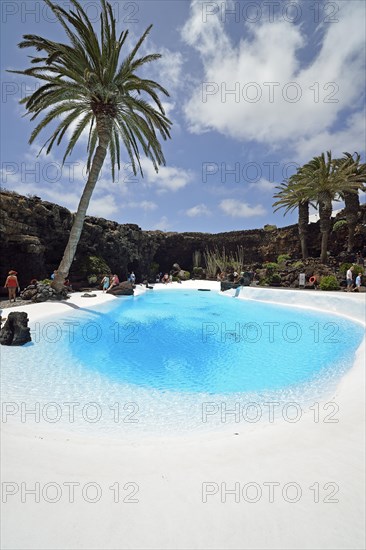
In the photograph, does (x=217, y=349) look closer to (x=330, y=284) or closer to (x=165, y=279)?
(x=330, y=284)

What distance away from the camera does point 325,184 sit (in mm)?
22906

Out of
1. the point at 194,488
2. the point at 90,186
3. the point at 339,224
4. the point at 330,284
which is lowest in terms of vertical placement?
the point at 194,488

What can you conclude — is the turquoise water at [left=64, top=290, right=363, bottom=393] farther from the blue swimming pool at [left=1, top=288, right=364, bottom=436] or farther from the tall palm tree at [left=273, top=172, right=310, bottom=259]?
the tall palm tree at [left=273, top=172, right=310, bottom=259]

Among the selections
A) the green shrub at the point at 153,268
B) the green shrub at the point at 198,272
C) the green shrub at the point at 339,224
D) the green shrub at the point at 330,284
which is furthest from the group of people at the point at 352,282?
the green shrub at the point at 153,268

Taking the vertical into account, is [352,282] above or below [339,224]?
below

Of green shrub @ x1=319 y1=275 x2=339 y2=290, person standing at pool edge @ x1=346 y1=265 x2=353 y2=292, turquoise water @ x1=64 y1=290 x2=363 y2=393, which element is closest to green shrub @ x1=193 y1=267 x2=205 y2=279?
green shrub @ x1=319 y1=275 x2=339 y2=290

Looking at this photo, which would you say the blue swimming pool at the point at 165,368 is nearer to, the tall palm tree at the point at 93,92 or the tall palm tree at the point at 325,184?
the tall palm tree at the point at 93,92

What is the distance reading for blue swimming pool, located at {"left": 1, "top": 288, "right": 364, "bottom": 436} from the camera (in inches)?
163

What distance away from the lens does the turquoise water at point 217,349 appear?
571cm

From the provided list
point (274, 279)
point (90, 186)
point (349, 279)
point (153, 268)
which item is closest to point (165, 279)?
point (153, 268)

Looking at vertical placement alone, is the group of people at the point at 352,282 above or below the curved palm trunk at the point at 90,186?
below

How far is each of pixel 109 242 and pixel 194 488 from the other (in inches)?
950

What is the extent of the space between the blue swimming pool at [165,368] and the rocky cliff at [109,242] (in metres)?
7.68

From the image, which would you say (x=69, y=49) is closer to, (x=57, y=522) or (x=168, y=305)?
(x=168, y=305)
